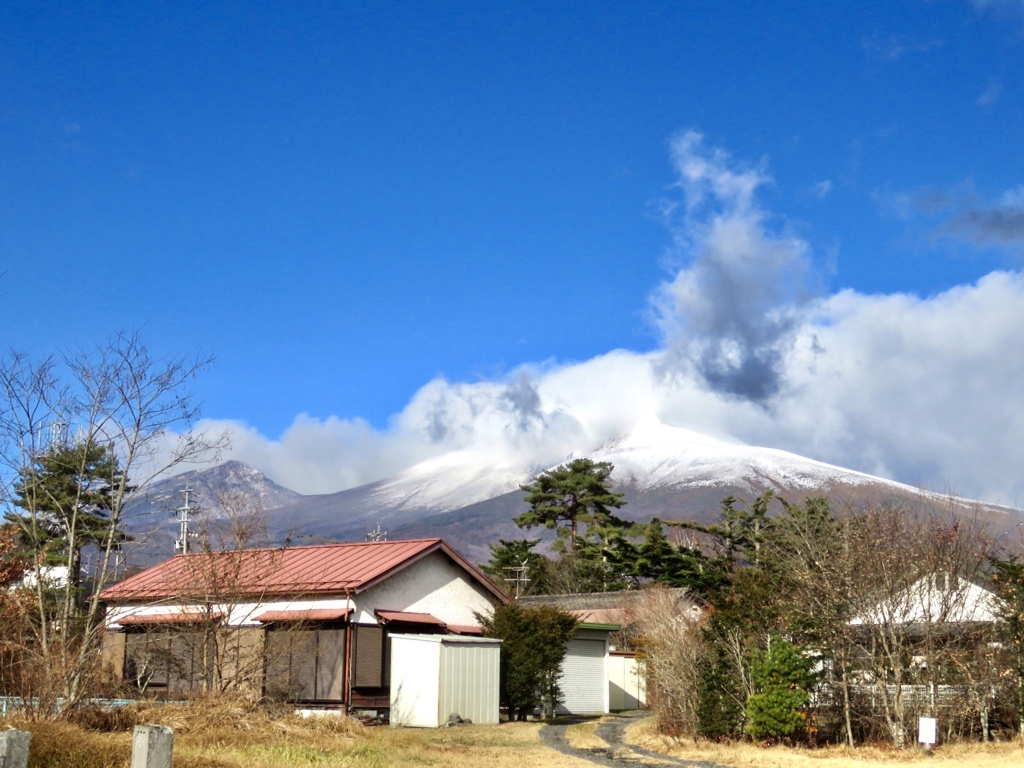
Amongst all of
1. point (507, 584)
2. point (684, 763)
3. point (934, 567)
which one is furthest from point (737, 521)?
point (684, 763)

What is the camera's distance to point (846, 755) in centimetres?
1916

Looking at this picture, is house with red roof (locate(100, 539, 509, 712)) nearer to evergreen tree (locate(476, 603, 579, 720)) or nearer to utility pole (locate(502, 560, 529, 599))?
evergreen tree (locate(476, 603, 579, 720))

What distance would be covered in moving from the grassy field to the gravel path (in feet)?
1.12

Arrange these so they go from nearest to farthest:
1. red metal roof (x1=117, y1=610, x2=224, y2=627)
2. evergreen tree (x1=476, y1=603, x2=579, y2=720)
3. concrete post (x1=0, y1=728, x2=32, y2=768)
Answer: concrete post (x1=0, y1=728, x2=32, y2=768) < red metal roof (x1=117, y1=610, x2=224, y2=627) < evergreen tree (x1=476, y1=603, x2=579, y2=720)

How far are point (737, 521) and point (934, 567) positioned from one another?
34263 millimetres

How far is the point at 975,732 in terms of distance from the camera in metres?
21.3

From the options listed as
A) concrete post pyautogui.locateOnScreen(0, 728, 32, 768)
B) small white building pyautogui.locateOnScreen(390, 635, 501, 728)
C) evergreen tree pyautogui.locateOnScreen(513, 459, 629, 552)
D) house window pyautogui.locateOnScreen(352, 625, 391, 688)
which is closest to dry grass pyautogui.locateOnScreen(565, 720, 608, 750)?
small white building pyautogui.locateOnScreen(390, 635, 501, 728)

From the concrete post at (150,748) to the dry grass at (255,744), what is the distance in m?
2.42

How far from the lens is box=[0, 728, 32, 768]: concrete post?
8.24 meters

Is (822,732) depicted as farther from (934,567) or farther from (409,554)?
(409,554)

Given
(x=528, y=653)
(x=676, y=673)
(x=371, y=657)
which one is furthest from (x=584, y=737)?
(x=371, y=657)

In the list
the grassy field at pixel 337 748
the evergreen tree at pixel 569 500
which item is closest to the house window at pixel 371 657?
the grassy field at pixel 337 748

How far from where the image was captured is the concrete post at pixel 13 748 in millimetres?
8242

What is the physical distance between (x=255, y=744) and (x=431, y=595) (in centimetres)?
1388
